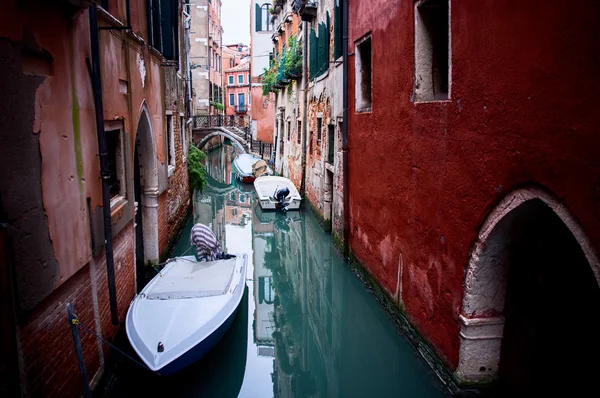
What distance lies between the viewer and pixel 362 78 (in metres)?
8.12

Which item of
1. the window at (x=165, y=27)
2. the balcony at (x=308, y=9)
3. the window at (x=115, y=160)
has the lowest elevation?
the window at (x=115, y=160)

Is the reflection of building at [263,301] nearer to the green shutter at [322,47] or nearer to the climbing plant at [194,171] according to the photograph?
the climbing plant at [194,171]

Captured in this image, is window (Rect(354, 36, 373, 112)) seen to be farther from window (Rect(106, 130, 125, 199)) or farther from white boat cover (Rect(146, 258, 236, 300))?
window (Rect(106, 130, 125, 199))

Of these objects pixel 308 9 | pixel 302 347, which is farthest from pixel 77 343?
pixel 308 9

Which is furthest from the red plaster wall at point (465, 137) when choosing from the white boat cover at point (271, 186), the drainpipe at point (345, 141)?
the white boat cover at point (271, 186)

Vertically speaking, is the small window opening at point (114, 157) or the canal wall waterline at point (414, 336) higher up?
the small window opening at point (114, 157)

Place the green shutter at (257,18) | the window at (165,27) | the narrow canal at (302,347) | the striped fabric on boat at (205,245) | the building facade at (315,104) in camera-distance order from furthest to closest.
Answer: the green shutter at (257,18) < the building facade at (315,104) < the window at (165,27) < the striped fabric on boat at (205,245) < the narrow canal at (302,347)

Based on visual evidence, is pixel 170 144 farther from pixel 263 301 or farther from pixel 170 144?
pixel 263 301

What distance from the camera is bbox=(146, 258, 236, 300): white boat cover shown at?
5.73 meters

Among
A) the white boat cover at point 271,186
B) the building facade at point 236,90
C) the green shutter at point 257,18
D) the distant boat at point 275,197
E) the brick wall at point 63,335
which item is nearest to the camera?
the brick wall at point 63,335

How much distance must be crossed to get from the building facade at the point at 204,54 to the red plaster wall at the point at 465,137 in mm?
23285

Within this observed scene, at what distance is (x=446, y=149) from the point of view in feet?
15.6

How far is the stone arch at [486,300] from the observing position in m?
4.06

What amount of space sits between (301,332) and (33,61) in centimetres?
472
